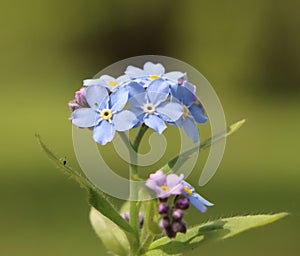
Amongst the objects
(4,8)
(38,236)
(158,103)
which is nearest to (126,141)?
(158,103)

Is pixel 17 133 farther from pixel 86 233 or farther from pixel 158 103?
pixel 158 103

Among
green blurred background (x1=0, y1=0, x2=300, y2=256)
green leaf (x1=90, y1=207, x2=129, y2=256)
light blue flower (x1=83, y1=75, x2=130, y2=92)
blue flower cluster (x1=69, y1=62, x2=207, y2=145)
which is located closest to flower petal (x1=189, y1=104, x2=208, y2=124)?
blue flower cluster (x1=69, y1=62, x2=207, y2=145)

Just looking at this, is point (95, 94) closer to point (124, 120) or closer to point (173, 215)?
point (124, 120)

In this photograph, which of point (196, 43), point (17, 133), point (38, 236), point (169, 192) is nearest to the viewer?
point (169, 192)

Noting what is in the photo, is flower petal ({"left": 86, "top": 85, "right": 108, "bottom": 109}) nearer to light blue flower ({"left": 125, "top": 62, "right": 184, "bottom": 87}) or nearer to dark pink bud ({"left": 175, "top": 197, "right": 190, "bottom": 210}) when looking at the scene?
light blue flower ({"left": 125, "top": 62, "right": 184, "bottom": 87})

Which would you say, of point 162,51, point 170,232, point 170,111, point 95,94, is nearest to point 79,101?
point 95,94

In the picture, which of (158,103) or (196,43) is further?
(196,43)
